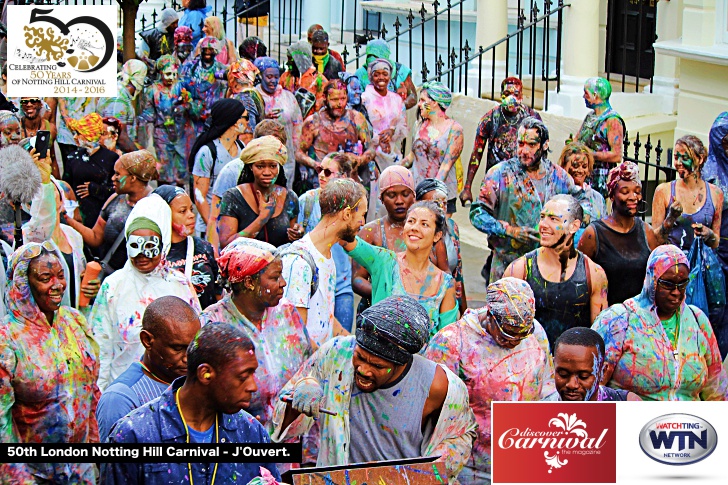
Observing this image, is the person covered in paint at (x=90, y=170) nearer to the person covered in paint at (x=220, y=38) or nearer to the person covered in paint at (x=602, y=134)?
the person covered in paint at (x=602, y=134)

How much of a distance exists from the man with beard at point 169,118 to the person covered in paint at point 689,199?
5997mm

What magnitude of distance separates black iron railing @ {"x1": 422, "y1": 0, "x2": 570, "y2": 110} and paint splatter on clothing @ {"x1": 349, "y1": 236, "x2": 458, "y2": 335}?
664cm

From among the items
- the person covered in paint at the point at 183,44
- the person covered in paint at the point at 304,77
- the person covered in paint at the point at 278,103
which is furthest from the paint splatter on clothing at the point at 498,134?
the person covered in paint at the point at 183,44

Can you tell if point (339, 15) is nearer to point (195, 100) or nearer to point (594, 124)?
point (195, 100)

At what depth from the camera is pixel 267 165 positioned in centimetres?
847

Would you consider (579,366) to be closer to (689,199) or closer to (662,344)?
(662,344)

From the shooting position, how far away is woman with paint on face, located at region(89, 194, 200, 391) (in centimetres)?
617

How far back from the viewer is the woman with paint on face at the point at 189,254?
7.32 metres

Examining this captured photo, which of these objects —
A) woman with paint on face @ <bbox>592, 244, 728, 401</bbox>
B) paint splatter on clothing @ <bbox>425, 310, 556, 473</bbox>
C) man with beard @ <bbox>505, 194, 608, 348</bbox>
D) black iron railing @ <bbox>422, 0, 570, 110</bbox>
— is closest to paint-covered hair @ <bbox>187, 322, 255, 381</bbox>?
paint splatter on clothing @ <bbox>425, 310, 556, 473</bbox>

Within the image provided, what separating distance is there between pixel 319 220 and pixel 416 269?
1.41 metres

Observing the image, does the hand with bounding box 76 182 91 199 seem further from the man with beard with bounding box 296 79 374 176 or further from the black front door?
the black front door

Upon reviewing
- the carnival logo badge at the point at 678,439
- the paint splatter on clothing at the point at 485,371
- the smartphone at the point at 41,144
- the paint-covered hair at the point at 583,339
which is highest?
the smartphone at the point at 41,144

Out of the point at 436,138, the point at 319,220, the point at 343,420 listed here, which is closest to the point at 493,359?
the point at 343,420

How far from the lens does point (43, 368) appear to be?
566 centimetres
